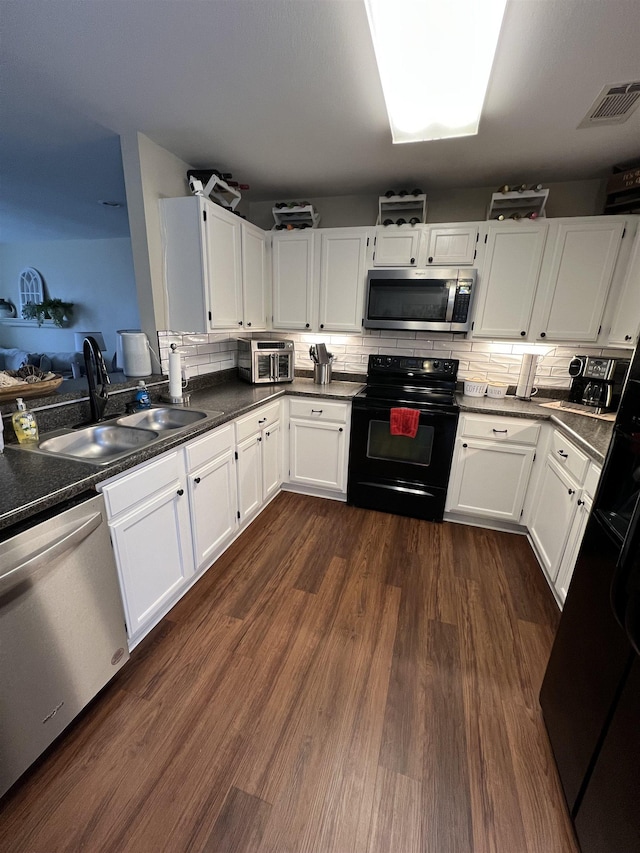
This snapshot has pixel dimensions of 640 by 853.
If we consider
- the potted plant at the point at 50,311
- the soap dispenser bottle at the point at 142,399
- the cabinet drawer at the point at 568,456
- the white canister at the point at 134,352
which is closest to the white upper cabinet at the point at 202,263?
the white canister at the point at 134,352

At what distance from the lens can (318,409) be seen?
2.71m

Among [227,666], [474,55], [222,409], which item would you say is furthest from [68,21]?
[227,666]

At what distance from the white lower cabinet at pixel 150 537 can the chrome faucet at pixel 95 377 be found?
0.54m

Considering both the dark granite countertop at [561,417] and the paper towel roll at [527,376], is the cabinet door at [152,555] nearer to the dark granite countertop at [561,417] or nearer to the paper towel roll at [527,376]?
the dark granite countertop at [561,417]

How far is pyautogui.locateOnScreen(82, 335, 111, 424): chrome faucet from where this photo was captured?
167 cm

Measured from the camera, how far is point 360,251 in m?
2.67

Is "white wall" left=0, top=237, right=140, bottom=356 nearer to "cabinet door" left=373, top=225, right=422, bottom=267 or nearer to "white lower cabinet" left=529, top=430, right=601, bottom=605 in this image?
"cabinet door" left=373, top=225, right=422, bottom=267

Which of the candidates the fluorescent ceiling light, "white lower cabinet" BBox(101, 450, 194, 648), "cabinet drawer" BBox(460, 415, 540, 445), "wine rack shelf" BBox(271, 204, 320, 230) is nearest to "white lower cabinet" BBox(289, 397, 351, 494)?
"cabinet drawer" BBox(460, 415, 540, 445)

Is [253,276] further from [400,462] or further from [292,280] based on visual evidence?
[400,462]

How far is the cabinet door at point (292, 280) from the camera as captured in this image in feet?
9.18

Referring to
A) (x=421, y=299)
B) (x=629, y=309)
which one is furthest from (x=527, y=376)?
(x=421, y=299)

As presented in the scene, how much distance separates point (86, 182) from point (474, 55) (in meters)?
3.06

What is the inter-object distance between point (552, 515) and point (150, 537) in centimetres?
224

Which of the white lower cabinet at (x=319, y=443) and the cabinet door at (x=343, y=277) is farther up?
the cabinet door at (x=343, y=277)
